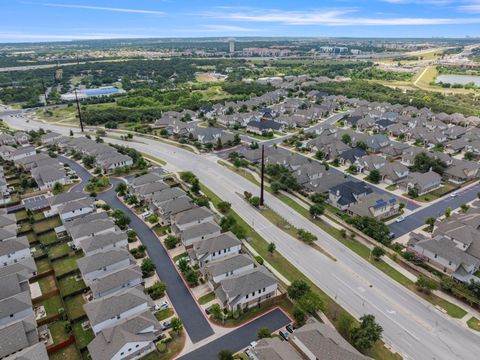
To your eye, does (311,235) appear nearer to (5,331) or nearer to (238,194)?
(238,194)

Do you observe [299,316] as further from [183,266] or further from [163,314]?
[183,266]

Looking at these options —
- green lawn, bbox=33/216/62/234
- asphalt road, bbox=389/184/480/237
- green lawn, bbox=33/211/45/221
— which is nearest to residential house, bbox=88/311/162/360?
green lawn, bbox=33/216/62/234

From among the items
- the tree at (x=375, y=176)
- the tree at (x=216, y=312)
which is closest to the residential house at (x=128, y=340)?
the tree at (x=216, y=312)

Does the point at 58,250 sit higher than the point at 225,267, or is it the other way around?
the point at 225,267

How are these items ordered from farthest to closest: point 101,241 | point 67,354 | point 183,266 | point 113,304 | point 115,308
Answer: point 101,241, point 183,266, point 113,304, point 115,308, point 67,354

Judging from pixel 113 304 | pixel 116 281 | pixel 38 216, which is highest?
pixel 113 304

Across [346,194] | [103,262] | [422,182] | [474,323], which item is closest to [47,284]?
[103,262]
